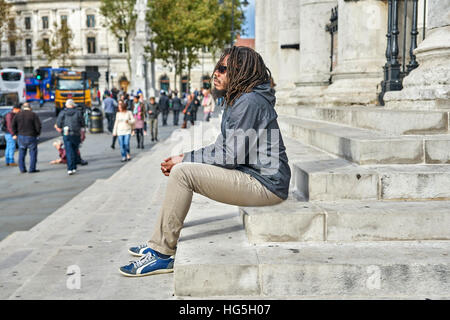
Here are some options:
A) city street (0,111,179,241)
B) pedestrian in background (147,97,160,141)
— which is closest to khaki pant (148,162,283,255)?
city street (0,111,179,241)

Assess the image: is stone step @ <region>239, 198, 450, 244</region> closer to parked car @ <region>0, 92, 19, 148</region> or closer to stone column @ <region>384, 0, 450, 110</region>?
stone column @ <region>384, 0, 450, 110</region>

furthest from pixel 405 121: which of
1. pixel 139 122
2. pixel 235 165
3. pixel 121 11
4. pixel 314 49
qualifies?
pixel 121 11

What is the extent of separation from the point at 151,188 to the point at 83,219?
2380 mm

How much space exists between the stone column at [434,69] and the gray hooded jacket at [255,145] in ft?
7.59

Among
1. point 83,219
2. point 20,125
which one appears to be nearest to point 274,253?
point 83,219

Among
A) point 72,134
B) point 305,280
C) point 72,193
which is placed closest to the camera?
point 305,280

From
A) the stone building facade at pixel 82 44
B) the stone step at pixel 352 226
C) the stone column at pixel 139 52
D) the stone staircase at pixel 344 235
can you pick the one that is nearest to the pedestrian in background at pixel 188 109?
the stone column at pixel 139 52

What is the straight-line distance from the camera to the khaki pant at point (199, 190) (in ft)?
12.1

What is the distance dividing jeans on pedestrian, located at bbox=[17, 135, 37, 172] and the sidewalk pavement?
4.01 m

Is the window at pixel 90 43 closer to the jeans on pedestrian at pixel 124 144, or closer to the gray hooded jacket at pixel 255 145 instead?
the jeans on pedestrian at pixel 124 144

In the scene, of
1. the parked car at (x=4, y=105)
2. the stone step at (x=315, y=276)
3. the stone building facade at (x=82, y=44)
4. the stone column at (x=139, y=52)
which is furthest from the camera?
the stone building facade at (x=82, y=44)

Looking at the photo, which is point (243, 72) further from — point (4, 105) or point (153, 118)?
point (4, 105)
